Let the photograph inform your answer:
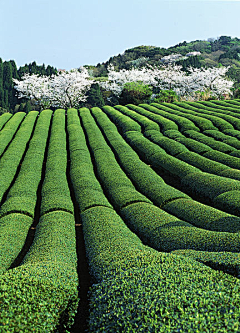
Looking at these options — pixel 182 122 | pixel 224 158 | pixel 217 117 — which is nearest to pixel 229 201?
pixel 224 158

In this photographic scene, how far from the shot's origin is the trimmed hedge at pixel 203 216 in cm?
1161

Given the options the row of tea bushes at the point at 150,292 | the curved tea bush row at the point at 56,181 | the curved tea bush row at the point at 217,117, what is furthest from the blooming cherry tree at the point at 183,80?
the row of tea bushes at the point at 150,292

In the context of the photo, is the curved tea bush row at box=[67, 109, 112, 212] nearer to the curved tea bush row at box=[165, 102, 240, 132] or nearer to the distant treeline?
the curved tea bush row at box=[165, 102, 240, 132]

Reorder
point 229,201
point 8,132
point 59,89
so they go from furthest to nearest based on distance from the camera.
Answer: point 59,89
point 8,132
point 229,201

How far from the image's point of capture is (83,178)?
743 inches

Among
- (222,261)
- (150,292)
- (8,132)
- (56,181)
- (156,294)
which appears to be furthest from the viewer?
(8,132)

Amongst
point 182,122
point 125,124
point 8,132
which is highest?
point 182,122

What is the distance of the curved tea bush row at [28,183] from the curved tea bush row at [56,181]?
62 centimetres

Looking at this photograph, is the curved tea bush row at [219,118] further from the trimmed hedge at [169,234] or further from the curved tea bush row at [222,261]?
the curved tea bush row at [222,261]

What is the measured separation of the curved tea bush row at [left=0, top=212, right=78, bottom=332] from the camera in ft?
17.9

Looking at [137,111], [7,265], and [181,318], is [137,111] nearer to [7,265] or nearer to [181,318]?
[7,265]

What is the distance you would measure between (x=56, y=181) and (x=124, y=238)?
29.8ft

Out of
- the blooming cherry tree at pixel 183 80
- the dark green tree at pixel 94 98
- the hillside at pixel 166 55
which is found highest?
the hillside at pixel 166 55

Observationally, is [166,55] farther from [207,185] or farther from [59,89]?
[207,185]
